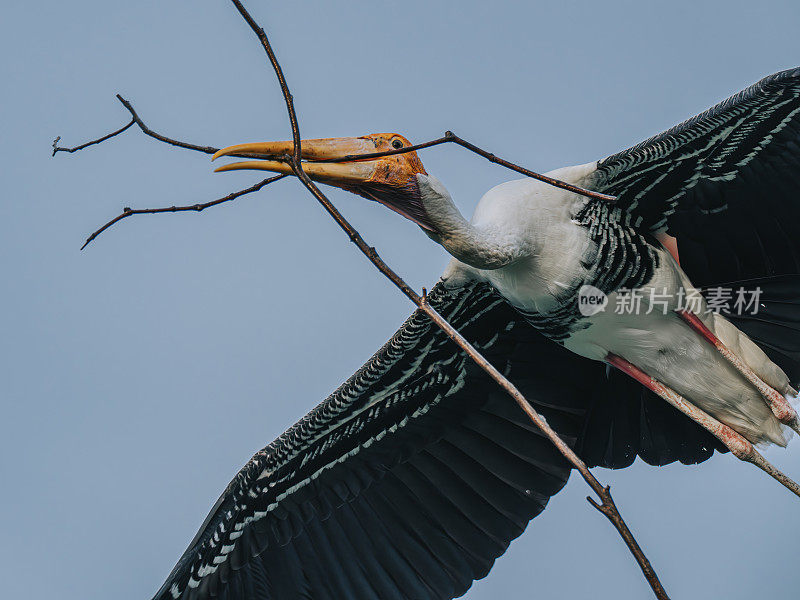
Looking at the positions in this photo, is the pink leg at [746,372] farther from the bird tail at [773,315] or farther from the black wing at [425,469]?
the black wing at [425,469]

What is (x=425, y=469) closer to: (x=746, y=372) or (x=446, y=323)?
(x=746, y=372)

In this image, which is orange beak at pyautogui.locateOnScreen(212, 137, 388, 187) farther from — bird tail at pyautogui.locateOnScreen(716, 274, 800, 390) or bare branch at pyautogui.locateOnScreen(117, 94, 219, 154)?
bird tail at pyautogui.locateOnScreen(716, 274, 800, 390)

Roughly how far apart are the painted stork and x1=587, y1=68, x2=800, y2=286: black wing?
0.04 ft

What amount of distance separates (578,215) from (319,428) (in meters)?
2.46

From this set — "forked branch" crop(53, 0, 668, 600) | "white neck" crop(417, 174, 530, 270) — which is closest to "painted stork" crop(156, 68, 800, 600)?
"white neck" crop(417, 174, 530, 270)

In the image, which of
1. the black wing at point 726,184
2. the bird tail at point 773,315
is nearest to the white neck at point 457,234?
the black wing at point 726,184

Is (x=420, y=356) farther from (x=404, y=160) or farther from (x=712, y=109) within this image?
(x=712, y=109)

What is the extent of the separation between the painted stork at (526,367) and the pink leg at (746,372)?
21 mm

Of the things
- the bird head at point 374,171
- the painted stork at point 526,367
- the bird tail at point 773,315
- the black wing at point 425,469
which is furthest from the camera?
the black wing at point 425,469

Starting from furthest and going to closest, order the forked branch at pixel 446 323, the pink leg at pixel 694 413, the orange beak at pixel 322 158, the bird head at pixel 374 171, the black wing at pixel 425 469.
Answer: the black wing at pixel 425 469, the pink leg at pixel 694 413, the bird head at pixel 374 171, the orange beak at pixel 322 158, the forked branch at pixel 446 323

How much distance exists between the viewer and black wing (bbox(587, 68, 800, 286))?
5.75 meters

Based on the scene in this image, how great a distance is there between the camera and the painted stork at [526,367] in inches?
234

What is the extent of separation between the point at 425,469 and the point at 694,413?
200cm

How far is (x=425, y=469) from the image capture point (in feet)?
24.1
